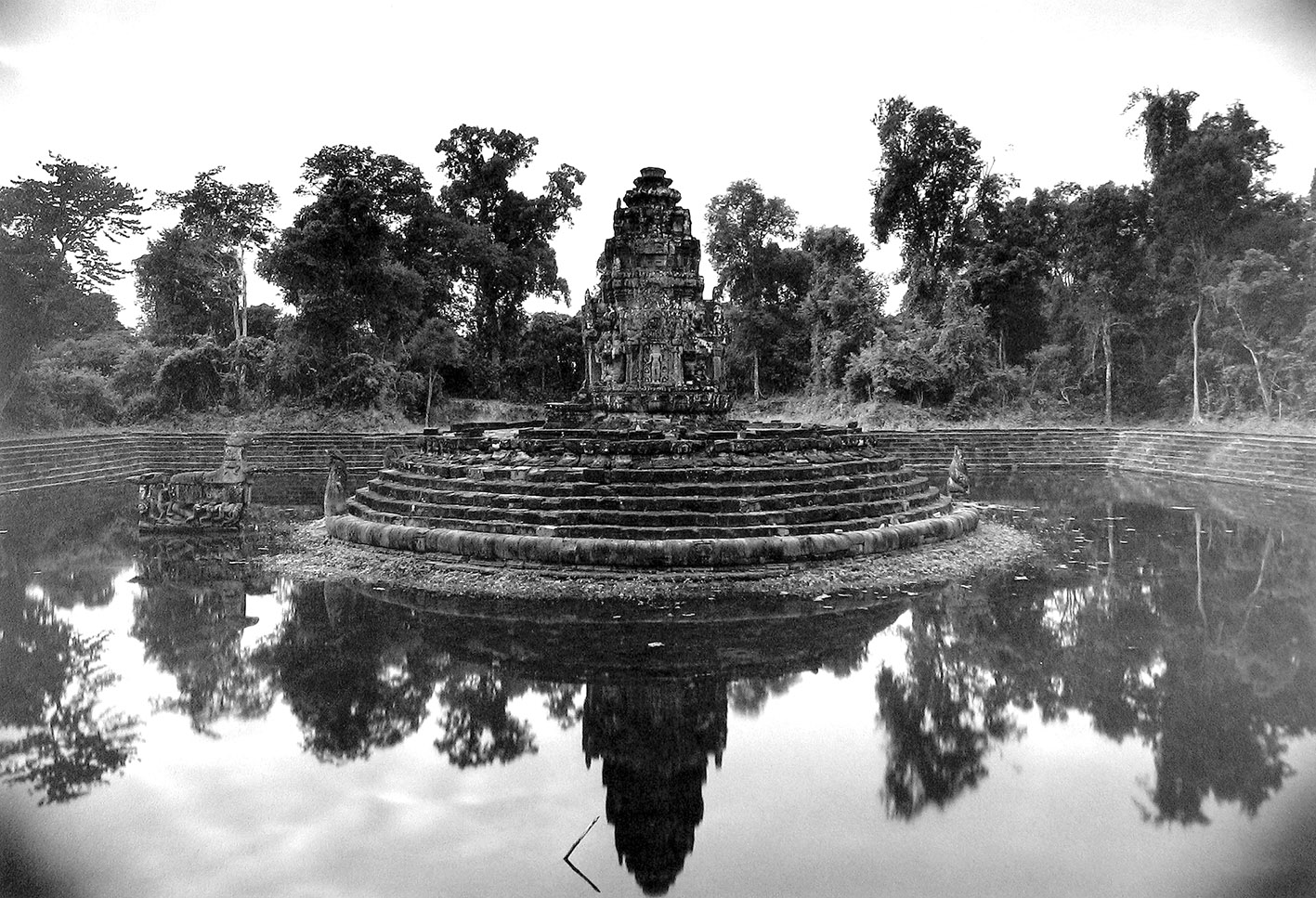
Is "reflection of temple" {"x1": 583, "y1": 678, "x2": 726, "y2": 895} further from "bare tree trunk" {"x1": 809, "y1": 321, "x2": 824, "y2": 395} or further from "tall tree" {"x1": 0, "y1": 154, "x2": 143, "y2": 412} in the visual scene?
"bare tree trunk" {"x1": 809, "y1": 321, "x2": 824, "y2": 395}

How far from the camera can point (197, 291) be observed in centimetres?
3400

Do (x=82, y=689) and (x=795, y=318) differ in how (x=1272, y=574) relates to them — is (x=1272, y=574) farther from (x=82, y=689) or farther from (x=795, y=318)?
(x=795, y=318)

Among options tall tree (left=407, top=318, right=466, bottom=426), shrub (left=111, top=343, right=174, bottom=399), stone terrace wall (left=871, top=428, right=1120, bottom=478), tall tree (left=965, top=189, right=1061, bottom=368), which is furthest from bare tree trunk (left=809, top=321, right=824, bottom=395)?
shrub (left=111, top=343, right=174, bottom=399)

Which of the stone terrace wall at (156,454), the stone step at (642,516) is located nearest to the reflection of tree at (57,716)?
the stone step at (642,516)

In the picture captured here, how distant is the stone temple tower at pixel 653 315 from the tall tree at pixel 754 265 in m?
22.2

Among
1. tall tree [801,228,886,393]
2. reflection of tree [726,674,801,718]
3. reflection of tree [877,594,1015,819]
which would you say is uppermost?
tall tree [801,228,886,393]

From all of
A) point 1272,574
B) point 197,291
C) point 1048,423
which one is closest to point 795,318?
point 1048,423

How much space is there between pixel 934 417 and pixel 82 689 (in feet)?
90.2

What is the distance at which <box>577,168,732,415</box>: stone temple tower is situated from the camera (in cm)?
1415

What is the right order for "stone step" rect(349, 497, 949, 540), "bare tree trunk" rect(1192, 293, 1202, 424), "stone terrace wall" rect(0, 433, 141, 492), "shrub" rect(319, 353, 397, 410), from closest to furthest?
"stone step" rect(349, 497, 949, 540), "stone terrace wall" rect(0, 433, 141, 492), "bare tree trunk" rect(1192, 293, 1202, 424), "shrub" rect(319, 353, 397, 410)

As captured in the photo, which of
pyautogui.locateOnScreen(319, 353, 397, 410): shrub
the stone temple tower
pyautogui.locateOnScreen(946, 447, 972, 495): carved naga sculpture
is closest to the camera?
pyautogui.locateOnScreen(946, 447, 972, 495): carved naga sculpture

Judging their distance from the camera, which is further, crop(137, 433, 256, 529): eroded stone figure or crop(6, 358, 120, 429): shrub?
crop(6, 358, 120, 429): shrub

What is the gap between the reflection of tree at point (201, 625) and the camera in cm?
541

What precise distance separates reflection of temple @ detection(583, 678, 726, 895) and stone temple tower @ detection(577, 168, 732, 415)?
28.4 ft
